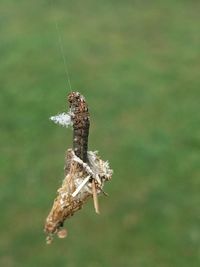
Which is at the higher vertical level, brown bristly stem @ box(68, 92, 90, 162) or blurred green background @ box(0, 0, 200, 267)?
blurred green background @ box(0, 0, 200, 267)

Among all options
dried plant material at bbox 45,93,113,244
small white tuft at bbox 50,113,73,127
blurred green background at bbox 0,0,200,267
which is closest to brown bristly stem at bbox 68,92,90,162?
small white tuft at bbox 50,113,73,127

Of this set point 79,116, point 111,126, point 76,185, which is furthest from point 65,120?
point 111,126

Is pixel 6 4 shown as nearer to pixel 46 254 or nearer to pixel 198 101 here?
pixel 198 101

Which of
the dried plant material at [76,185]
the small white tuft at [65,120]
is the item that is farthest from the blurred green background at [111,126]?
the small white tuft at [65,120]

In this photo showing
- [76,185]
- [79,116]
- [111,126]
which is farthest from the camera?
[111,126]

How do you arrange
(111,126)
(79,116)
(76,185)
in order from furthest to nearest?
1. (111,126)
2. (76,185)
3. (79,116)

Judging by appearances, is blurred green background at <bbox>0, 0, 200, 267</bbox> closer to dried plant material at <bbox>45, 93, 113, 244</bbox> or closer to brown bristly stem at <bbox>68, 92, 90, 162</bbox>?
dried plant material at <bbox>45, 93, 113, 244</bbox>

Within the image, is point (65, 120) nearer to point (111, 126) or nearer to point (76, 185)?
point (76, 185)

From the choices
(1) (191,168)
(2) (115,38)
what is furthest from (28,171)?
(2) (115,38)
